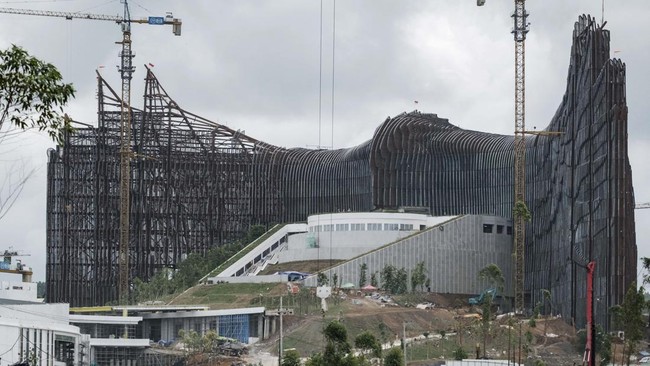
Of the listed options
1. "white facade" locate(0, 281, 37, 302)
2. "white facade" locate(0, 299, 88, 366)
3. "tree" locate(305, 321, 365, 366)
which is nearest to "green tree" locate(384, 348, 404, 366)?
"tree" locate(305, 321, 365, 366)

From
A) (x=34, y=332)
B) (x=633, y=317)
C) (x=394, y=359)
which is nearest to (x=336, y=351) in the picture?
(x=394, y=359)

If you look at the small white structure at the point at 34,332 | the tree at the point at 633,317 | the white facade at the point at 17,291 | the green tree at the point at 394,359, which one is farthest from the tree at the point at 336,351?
the white facade at the point at 17,291

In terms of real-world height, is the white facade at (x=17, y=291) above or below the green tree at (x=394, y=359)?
above

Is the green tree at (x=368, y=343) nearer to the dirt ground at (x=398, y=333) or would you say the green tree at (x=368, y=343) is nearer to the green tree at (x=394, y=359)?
the green tree at (x=394, y=359)

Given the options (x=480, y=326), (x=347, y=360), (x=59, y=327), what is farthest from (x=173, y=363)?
(x=347, y=360)

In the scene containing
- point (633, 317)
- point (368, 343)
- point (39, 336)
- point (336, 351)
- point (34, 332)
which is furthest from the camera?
point (39, 336)

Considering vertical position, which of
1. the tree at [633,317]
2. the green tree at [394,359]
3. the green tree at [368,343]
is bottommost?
the green tree at [394,359]

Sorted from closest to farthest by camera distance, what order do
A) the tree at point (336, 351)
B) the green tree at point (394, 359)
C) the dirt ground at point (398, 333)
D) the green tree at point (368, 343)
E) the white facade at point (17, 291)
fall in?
the tree at point (336, 351) → the green tree at point (394, 359) → the green tree at point (368, 343) → the dirt ground at point (398, 333) → the white facade at point (17, 291)

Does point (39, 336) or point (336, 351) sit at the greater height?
point (336, 351)

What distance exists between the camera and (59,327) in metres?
172

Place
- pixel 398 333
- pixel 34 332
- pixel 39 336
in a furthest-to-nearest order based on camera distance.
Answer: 1. pixel 398 333
2. pixel 39 336
3. pixel 34 332

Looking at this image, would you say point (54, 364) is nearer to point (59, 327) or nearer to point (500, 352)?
point (59, 327)

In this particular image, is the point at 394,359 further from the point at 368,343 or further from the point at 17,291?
the point at 17,291

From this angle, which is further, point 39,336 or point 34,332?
point 39,336
